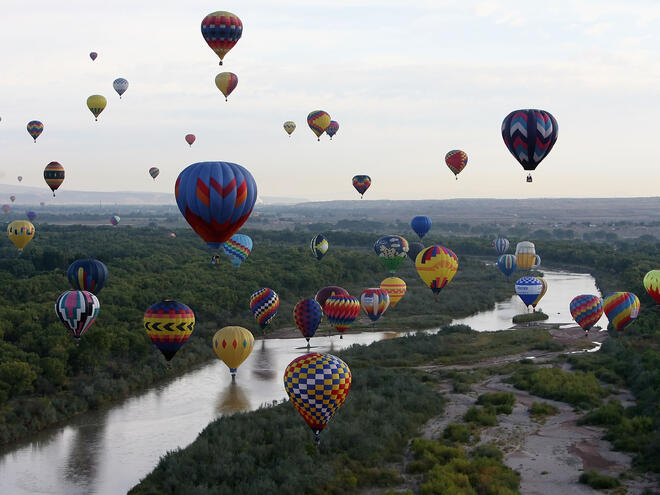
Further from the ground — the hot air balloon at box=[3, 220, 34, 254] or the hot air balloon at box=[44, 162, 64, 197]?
the hot air balloon at box=[44, 162, 64, 197]

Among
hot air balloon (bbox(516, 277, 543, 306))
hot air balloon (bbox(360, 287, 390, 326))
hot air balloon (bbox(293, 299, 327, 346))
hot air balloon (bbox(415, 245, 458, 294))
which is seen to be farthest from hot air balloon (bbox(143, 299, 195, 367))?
hot air balloon (bbox(516, 277, 543, 306))

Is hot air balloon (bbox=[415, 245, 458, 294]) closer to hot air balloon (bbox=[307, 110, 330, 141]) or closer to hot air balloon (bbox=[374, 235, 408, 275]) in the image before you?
hot air balloon (bbox=[374, 235, 408, 275])

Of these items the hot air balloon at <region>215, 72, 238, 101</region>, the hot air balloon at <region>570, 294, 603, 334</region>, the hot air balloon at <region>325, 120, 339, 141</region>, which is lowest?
the hot air balloon at <region>570, 294, 603, 334</region>

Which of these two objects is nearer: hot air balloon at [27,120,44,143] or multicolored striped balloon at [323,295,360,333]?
multicolored striped balloon at [323,295,360,333]

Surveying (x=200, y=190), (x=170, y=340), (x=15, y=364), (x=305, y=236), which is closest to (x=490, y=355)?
(x=170, y=340)

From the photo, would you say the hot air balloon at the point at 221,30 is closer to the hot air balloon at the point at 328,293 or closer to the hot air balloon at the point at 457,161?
the hot air balloon at the point at 328,293

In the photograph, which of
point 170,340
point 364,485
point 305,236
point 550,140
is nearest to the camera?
point 364,485

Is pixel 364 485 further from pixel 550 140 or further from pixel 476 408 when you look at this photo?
pixel 550 140
